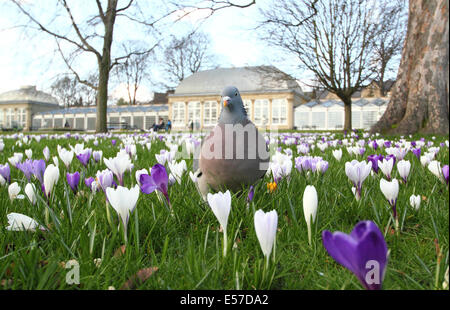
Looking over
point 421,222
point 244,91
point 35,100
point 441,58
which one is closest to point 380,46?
point 441,58

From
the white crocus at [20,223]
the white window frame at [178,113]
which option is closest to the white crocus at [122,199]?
the white crocus at [20,223]

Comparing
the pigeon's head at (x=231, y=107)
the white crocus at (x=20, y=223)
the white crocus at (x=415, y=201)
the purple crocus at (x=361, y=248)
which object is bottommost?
the white crocus at (x=20, y=223)

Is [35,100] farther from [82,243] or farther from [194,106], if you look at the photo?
[82,243]

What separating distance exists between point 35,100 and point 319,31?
63054 millimetres

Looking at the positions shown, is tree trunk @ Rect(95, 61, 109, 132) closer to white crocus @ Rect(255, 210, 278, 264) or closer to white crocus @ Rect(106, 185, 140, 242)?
white crocus @ Rect(106, 185, 140, 242)

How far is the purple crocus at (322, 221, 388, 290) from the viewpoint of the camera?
69 cm

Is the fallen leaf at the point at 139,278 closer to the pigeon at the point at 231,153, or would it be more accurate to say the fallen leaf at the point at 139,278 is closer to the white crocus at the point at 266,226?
the white crocus at the point at 266,226

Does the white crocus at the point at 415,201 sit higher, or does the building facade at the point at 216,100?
the building facade at the point at 216,100

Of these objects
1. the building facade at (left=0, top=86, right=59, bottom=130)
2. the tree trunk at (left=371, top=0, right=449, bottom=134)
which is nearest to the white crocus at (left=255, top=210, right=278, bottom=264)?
the tree trunk at (left=371, top=0, right=449, bottom=134)

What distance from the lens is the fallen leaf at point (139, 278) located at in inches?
→ 40.6

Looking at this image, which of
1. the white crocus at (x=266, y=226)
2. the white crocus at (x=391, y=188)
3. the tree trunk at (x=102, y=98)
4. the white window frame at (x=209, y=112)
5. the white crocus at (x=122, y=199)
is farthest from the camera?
the white window frame at (x=209, y=112)

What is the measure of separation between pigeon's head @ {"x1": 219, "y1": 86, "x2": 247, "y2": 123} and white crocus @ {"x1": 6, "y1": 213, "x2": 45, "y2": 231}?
976mm

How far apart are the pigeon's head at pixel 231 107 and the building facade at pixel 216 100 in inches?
1736

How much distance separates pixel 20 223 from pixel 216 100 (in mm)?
49187
